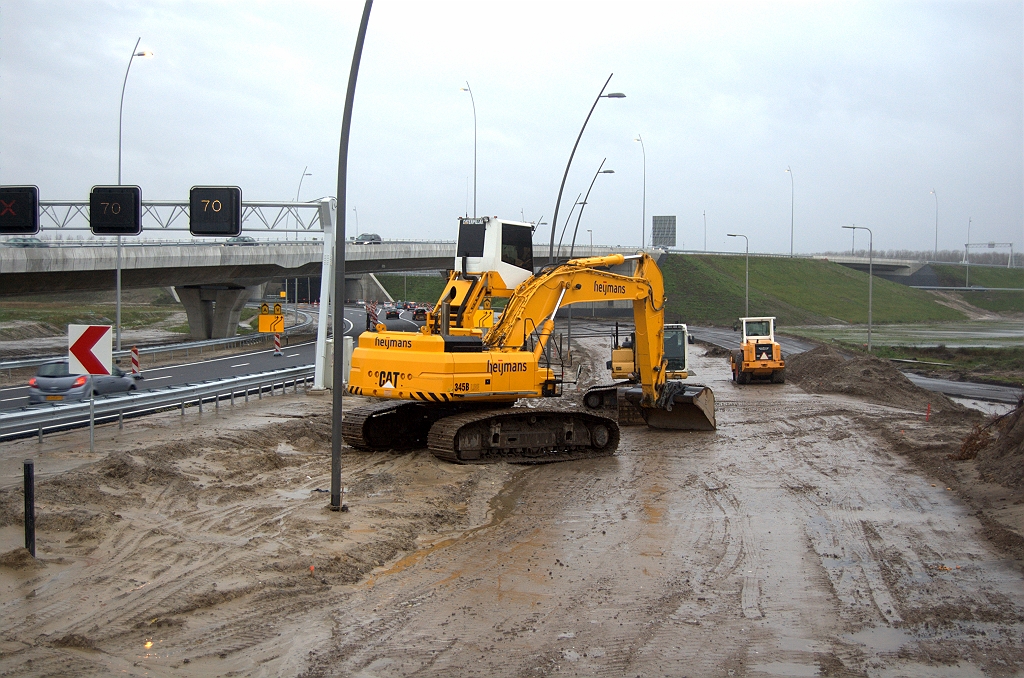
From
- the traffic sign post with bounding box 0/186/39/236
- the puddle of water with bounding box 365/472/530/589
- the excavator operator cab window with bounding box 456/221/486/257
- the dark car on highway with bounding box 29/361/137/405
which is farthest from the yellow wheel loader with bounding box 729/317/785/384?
the traffic sign post with bounding box 0/186/39/236

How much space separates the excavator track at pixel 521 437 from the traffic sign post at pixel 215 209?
4.90 m

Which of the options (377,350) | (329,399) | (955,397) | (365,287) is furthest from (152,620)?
(365,287)

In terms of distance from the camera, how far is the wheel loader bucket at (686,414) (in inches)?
774

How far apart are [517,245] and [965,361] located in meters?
34.7

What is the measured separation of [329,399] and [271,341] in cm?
2669

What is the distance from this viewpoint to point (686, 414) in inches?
782

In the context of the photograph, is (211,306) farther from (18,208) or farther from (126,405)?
(18,208)

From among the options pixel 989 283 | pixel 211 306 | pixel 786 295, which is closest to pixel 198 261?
pixel 211 306

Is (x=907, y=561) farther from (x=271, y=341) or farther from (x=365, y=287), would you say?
(x=365, y=287)

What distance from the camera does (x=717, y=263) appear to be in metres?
98.1

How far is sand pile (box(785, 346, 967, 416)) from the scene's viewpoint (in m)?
27.2

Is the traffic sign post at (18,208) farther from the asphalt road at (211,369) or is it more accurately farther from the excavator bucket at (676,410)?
the excavator bucket at (676,410)

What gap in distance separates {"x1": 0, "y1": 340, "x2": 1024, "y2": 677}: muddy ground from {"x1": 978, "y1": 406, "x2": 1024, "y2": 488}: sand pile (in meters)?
0.27

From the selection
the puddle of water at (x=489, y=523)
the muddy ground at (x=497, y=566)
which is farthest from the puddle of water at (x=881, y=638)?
the puddle of water at (x=489, y=523)
